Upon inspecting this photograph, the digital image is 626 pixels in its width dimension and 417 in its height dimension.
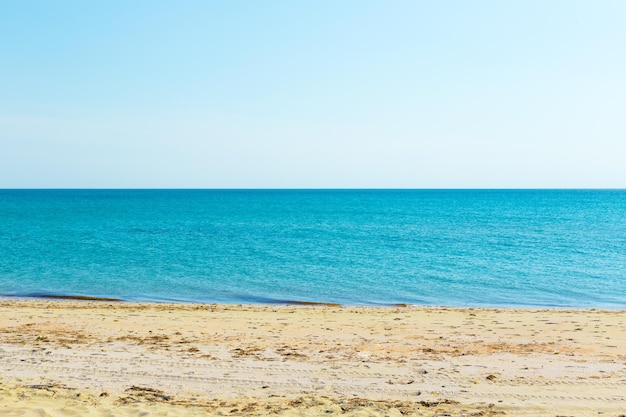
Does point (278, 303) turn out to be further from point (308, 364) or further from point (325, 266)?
point (308, 364)

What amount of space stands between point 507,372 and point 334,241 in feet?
121

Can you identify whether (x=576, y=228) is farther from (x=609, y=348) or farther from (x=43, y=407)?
(x=43, y=407)

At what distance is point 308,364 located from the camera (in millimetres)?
11406

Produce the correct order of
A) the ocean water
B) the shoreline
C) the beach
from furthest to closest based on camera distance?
1. the ocean water
2. the shoreline
3. the beach

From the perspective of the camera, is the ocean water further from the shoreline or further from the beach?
the beach

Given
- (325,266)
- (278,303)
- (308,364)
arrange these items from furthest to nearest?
(325,266) < (278,303) < (308,364)

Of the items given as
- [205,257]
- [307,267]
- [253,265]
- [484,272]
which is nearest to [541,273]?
[484,272]

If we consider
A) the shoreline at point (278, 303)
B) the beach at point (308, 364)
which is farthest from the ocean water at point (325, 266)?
the beach at point (308, 364)

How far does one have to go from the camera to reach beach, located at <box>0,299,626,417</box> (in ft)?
28.7

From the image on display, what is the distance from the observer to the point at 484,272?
30.9 m

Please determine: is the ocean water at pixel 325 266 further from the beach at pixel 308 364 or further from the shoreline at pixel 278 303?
the beach at pixel 308 364

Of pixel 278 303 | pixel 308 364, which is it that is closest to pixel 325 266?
pixel 278 303

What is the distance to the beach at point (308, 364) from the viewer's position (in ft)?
28.7

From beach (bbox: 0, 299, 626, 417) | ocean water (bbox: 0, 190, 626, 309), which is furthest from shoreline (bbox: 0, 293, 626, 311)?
beach (bbox: 0, 299, 626, 417)
